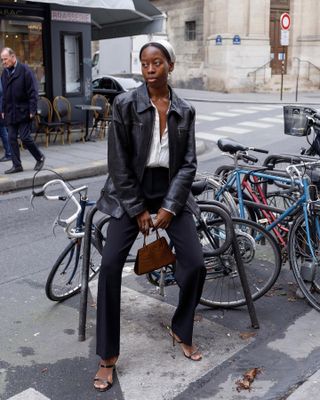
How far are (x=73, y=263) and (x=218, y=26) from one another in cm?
2579

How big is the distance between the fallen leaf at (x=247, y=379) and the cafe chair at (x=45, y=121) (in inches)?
362

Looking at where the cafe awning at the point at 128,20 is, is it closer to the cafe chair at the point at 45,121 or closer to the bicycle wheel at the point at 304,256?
the cafe chair at the point at 45,121

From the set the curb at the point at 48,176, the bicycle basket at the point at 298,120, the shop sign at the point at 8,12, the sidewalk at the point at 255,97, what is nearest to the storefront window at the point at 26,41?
the shop sign at the point at 8,12

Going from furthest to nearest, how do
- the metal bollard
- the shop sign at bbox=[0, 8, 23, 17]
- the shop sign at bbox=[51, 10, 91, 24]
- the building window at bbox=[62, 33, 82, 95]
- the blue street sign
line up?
the blue street sign < the building window at bbox=[62, 33, 82, 95] < the shop sign at bbox=[51, 10, 91, 24] < the shop sign at bbox=[0, 8, 23, 17] < the metal bollard

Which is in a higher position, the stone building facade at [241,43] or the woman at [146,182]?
the stone building facade at [241,43]

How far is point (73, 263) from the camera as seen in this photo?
14.6 feet

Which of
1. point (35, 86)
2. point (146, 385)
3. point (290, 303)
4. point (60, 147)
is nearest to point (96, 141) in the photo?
point (60, 147)

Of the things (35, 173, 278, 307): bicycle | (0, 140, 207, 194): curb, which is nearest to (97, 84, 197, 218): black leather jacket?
(35, 173, 278, 307): bicycle

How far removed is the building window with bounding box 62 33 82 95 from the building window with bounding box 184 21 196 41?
1901 centimetres

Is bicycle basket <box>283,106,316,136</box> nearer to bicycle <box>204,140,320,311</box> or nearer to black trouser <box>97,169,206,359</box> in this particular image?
bicycle <box>204,140,320,311</box>

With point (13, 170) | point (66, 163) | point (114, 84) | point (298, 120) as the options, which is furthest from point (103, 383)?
point (114, 84)

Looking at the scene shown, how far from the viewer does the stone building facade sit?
2798 cm

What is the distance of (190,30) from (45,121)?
69.7 feet

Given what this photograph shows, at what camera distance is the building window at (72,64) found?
42.9ft
